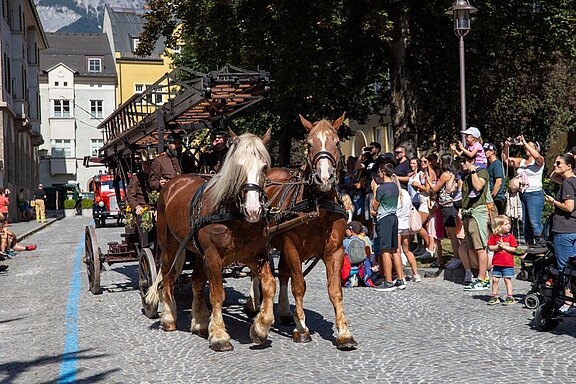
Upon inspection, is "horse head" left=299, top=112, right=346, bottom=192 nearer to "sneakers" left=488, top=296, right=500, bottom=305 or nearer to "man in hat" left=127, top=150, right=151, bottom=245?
"sneakers" left=488, top=296, right=500, bottom=305

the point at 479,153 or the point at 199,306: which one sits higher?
the point at 479,153

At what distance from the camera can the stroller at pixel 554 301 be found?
857 centimetres

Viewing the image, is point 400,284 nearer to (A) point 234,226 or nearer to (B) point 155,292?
(B) point 155,292

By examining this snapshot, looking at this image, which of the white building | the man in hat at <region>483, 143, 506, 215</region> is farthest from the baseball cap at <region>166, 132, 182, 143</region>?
the white building

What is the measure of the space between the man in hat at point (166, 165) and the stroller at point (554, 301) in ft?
16.4

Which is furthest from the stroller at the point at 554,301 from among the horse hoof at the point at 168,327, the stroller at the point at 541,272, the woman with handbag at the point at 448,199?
the woman with handbag at the point at 448,199

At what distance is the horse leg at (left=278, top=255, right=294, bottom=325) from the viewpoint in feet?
30.6

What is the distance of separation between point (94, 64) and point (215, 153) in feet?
248

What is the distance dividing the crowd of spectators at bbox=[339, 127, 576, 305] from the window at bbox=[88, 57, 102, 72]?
71.3 m

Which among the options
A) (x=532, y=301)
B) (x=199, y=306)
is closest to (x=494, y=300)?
(x=532, y=301)

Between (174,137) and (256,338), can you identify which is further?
(174,137)

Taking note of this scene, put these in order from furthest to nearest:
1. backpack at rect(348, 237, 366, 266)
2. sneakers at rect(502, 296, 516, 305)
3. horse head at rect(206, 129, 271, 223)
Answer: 1. backpack at rect(348, 237, 366, 266)
2. sneakers at rect(502, 296, 516, 305)
3. horse head at rect(206, 129, 271, 223)

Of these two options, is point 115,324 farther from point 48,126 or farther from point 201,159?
point 48,126

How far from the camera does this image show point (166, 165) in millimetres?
11039
